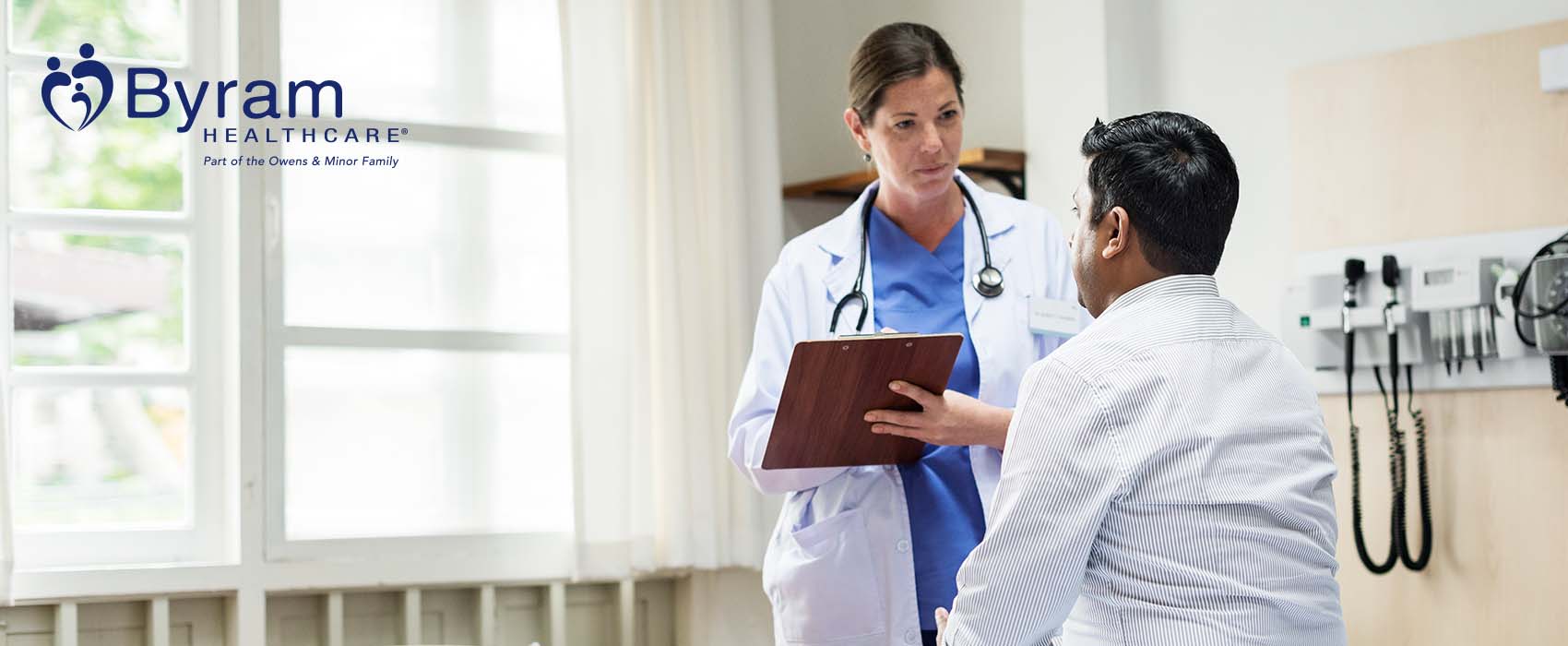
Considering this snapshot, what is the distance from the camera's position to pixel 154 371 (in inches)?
125

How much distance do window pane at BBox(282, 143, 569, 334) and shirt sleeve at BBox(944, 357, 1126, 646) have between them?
7.79 feet

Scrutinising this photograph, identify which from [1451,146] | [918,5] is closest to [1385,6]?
[1451,146]

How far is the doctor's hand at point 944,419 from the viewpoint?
6.07 ft

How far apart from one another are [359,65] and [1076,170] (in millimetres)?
1730

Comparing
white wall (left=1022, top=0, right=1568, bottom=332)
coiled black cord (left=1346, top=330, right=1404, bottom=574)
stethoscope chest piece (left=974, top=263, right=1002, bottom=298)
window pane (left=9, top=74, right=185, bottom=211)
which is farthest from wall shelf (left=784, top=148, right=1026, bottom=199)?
window pane (left=9, top=74, right=185, bottom=211)

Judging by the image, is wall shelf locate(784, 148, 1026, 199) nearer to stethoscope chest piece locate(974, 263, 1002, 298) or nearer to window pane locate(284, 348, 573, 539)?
window pane locate(284, 348, 573, 539)

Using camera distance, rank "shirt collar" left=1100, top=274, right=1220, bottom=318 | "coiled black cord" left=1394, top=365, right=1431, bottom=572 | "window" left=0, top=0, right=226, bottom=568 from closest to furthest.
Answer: "shirt collar" left=1100, top=274, right=1220, bottom=318 < "coiled black cord" left=1394, top=365, right=1431, bottom=572 < "window" left=0, top=0, right=226, bottom=568

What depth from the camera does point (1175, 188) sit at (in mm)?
1377

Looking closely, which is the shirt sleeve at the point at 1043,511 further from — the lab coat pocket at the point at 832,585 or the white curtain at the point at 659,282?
the white curtain at the point at 659,282

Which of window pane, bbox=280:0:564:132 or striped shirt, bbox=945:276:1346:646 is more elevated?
window pane, bbox=280:0:564:132

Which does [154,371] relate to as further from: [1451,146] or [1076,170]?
[1451,146]

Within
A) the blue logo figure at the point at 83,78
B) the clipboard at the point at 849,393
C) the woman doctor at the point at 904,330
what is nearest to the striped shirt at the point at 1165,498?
the clipboard at the point at 849,393

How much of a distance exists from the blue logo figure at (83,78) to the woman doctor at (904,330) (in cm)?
185

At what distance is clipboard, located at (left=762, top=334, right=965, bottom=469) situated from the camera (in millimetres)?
1755
